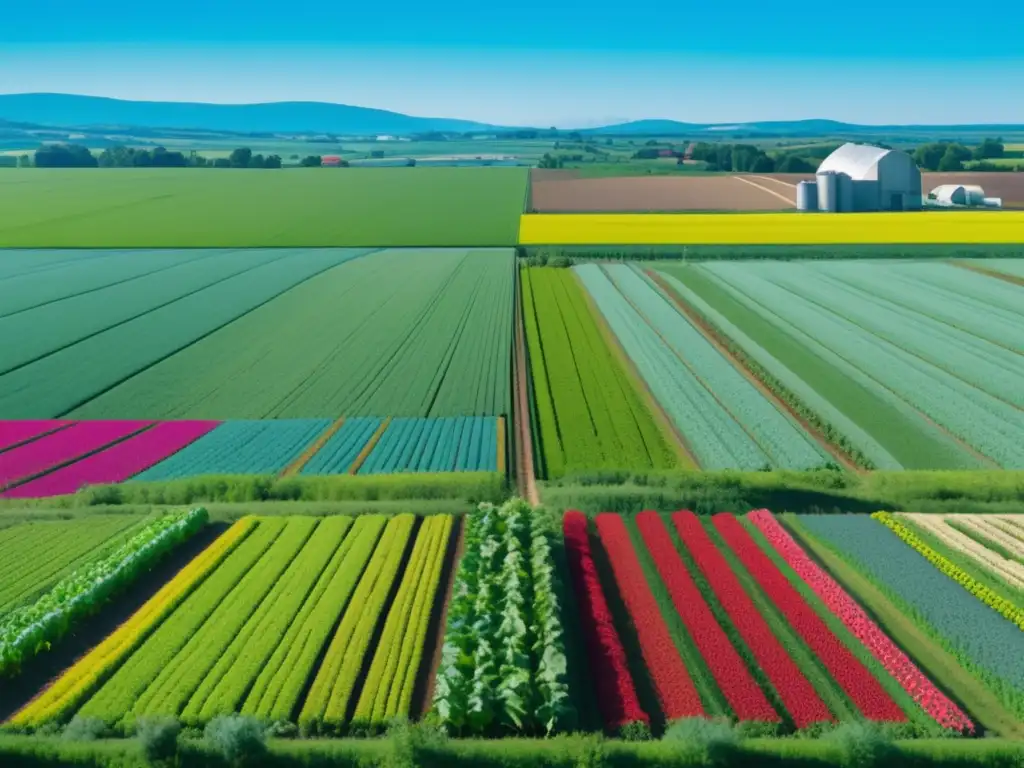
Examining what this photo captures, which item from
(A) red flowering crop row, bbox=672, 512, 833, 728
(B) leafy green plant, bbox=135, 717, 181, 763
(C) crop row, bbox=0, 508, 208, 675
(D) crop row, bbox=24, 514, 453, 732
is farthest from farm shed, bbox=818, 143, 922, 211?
(B) leafy green plant, bbox=135, 717, 181, 763

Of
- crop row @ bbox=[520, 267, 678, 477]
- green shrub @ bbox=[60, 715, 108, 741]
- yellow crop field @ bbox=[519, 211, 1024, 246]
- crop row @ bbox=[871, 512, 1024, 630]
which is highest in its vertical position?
yellow crop field @ bbox=[519, 211, 1024, 246]

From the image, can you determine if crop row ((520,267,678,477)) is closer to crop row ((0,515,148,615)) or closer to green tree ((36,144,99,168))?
crop row ((0,515,148,615))

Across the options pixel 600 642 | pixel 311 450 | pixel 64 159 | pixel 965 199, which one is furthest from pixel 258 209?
pixel 64 159

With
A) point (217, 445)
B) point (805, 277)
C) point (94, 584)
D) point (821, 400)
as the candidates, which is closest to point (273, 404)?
point (217, 445)

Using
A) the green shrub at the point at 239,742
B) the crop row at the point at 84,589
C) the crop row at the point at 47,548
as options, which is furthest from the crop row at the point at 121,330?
the green shrub at the point at 239,742

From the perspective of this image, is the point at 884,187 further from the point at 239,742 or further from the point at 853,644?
the point at 239,742

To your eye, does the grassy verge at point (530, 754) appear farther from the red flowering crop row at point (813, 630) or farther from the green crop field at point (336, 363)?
the green crop field at point (336, 363)
